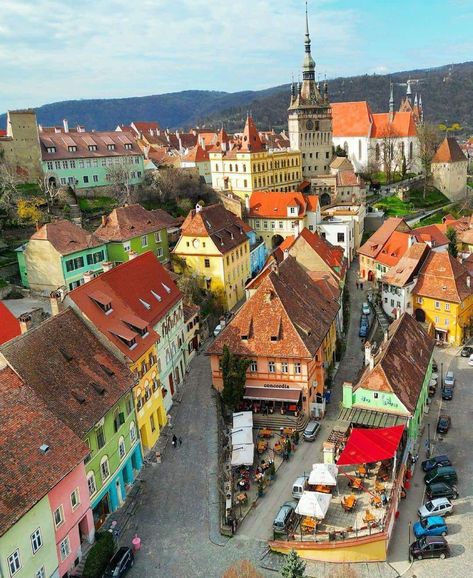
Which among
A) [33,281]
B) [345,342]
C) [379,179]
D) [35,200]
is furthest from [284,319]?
[379,179]

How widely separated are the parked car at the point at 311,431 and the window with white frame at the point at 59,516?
17.4m

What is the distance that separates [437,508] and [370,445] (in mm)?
4647

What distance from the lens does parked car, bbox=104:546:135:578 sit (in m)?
25.8

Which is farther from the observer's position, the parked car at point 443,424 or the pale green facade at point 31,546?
the parked car at point 443,424

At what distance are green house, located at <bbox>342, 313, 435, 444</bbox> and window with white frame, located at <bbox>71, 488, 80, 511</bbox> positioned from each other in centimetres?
1676

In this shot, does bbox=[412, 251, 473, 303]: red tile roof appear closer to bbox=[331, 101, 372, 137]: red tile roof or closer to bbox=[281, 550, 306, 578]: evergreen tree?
bbox=[281, 550, 306, 578]: evergreen tree

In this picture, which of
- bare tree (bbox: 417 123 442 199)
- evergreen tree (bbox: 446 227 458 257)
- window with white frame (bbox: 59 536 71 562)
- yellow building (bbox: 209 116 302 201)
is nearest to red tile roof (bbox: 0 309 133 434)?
window with white frame (bbox: 59 536 71 562)

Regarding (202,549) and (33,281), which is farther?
(33,281)

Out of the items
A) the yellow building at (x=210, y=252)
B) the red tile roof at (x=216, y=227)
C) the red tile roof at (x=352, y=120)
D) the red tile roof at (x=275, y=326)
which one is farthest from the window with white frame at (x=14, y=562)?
the red tile roof at (x=352, y=120)

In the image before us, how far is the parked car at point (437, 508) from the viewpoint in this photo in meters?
30.7

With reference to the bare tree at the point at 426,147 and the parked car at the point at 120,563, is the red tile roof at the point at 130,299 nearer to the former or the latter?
the parked car at the point at 120,563

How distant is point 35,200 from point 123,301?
3387 centimetres

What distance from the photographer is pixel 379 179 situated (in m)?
110

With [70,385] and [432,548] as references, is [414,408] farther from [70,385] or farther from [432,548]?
[70,385]
